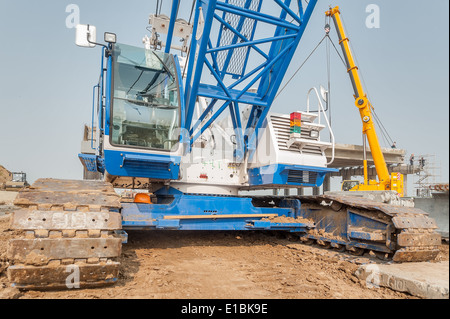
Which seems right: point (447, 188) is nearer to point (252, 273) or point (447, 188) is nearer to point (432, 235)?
point (252, 273)

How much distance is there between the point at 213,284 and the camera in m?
3.19

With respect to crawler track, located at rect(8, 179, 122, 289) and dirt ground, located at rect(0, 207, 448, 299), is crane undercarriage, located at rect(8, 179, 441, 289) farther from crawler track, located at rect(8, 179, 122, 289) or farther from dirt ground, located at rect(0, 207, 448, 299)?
dirt ground, located at rect(0, 207, 448, 299)

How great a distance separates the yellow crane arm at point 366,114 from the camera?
1233 centimetres

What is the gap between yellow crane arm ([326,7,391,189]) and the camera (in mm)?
12328

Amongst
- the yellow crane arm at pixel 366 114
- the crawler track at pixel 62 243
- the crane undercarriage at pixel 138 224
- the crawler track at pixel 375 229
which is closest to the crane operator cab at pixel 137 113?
the crane undercarriage at pixel 138 224

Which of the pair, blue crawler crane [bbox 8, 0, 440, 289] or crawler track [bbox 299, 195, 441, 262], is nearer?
blue crawler crane [bbox 8, 0, 440, 289]

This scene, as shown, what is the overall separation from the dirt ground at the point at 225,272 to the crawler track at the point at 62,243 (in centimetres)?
14

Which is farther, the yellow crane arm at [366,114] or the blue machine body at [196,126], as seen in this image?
the yellow crane arm at [366,114]

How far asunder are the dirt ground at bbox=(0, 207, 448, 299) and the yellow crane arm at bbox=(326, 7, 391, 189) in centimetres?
867

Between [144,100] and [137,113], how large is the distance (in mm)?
250

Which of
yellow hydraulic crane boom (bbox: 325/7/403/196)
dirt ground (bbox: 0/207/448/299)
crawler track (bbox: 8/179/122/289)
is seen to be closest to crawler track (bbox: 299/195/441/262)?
dirt ground (bbox: 0/207/448/299)

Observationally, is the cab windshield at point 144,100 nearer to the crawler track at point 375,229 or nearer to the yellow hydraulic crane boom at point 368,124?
the crawler track at point 375,229

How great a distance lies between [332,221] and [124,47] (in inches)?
161
